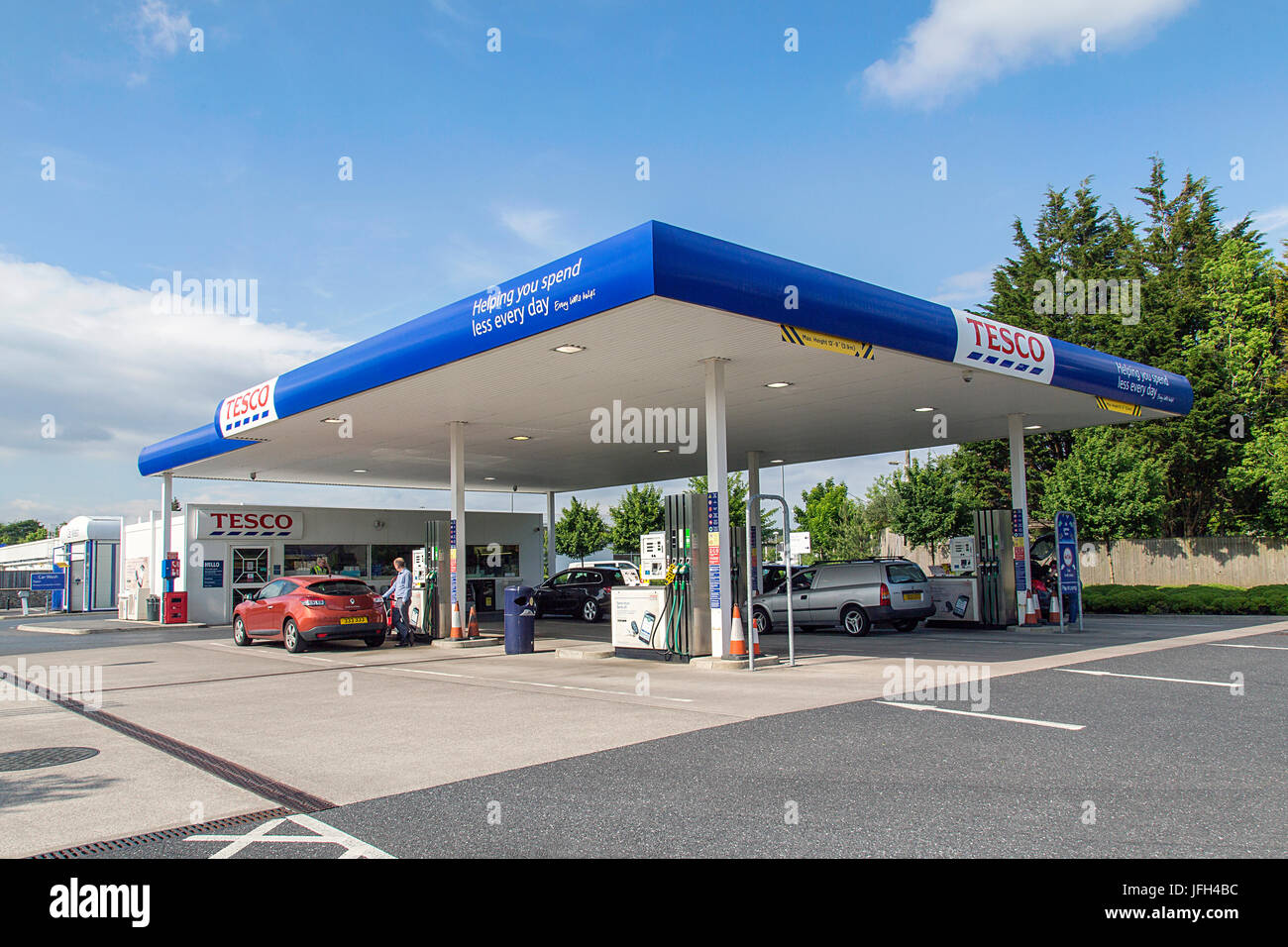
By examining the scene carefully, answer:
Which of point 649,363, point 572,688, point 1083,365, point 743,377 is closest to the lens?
point 572,688

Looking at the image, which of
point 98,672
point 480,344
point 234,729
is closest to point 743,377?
point 480,344

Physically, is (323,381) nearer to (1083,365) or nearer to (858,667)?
(858,667)

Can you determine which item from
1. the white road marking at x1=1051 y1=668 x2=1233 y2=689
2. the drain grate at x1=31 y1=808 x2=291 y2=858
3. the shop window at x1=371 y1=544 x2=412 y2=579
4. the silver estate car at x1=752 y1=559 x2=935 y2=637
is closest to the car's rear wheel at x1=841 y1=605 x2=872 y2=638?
the silver estate car at x1=752 y1=559 x2=935 y2=637

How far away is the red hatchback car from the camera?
56.4ft

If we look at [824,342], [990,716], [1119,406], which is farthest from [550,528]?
[990,716]

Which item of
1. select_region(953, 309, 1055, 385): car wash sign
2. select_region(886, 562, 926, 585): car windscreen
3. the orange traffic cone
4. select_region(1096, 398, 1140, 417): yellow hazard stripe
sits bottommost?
Answer: the orange traffic cone

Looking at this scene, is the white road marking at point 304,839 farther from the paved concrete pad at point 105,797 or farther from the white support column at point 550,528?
the white support column at point 550,528

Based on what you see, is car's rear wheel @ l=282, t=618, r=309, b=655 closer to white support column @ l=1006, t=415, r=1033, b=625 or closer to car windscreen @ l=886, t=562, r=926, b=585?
car windscreen @ l=886, t=562, r=926, b=585

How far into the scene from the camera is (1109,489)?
3012cm

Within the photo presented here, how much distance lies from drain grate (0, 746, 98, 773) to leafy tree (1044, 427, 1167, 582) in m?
29.4

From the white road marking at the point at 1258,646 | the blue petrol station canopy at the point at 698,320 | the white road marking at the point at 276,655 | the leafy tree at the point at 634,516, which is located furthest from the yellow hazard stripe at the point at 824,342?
the leafy tree at the point at 634,516

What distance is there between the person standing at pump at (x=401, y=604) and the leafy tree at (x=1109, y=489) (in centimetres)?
2210

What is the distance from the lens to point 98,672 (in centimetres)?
1427
